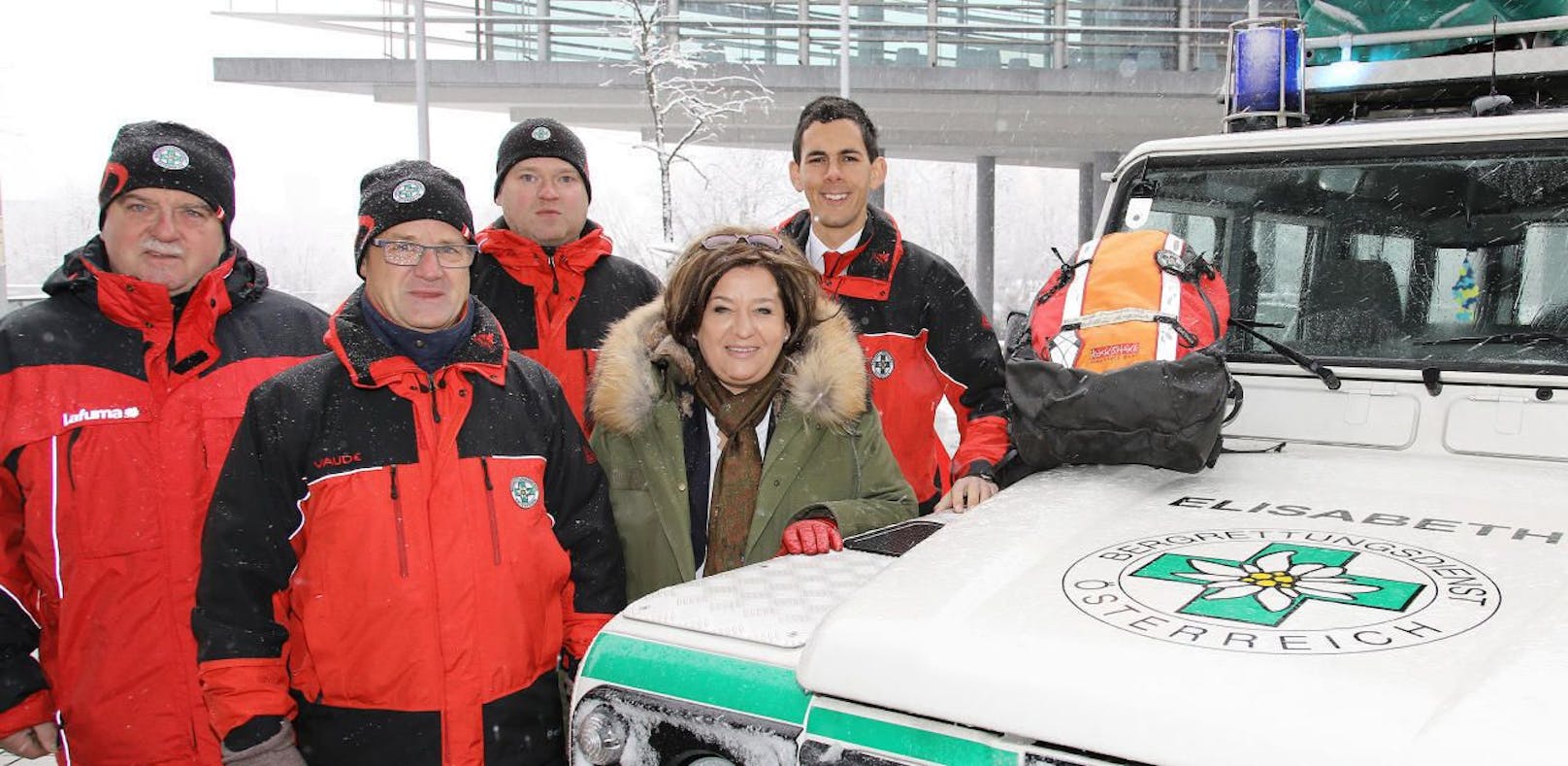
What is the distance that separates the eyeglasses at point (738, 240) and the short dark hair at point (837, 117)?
104cm

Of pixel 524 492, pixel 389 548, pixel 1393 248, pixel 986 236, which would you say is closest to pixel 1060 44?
pixel 986 236

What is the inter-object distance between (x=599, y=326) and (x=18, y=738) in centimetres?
180

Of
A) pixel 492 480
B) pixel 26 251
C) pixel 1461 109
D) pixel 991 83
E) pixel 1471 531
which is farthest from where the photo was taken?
pixel 26 251

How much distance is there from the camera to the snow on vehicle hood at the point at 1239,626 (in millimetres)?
1505

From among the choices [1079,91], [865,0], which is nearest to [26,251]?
[865,0]

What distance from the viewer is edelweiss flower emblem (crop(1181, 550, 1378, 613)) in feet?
6.15

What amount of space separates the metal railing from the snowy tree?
459 mm

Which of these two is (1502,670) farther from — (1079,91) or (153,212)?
(1079,91)

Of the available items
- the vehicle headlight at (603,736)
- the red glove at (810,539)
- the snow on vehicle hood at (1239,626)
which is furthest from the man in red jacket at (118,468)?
the snow on vehicle hood at (1239,626)

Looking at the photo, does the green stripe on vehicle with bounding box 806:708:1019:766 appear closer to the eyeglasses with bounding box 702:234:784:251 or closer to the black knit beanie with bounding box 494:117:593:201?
the eyeglasses with bounding box 702:234:784:251

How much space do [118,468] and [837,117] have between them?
2.26 m

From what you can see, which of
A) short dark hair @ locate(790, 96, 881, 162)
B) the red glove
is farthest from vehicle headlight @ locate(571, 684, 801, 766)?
short dark hair @ locate(790, 96, 881, 162)

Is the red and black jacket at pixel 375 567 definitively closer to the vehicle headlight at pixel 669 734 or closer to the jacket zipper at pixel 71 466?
the vehicle headlight at pixel 669 734

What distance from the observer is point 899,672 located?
5.80ft
